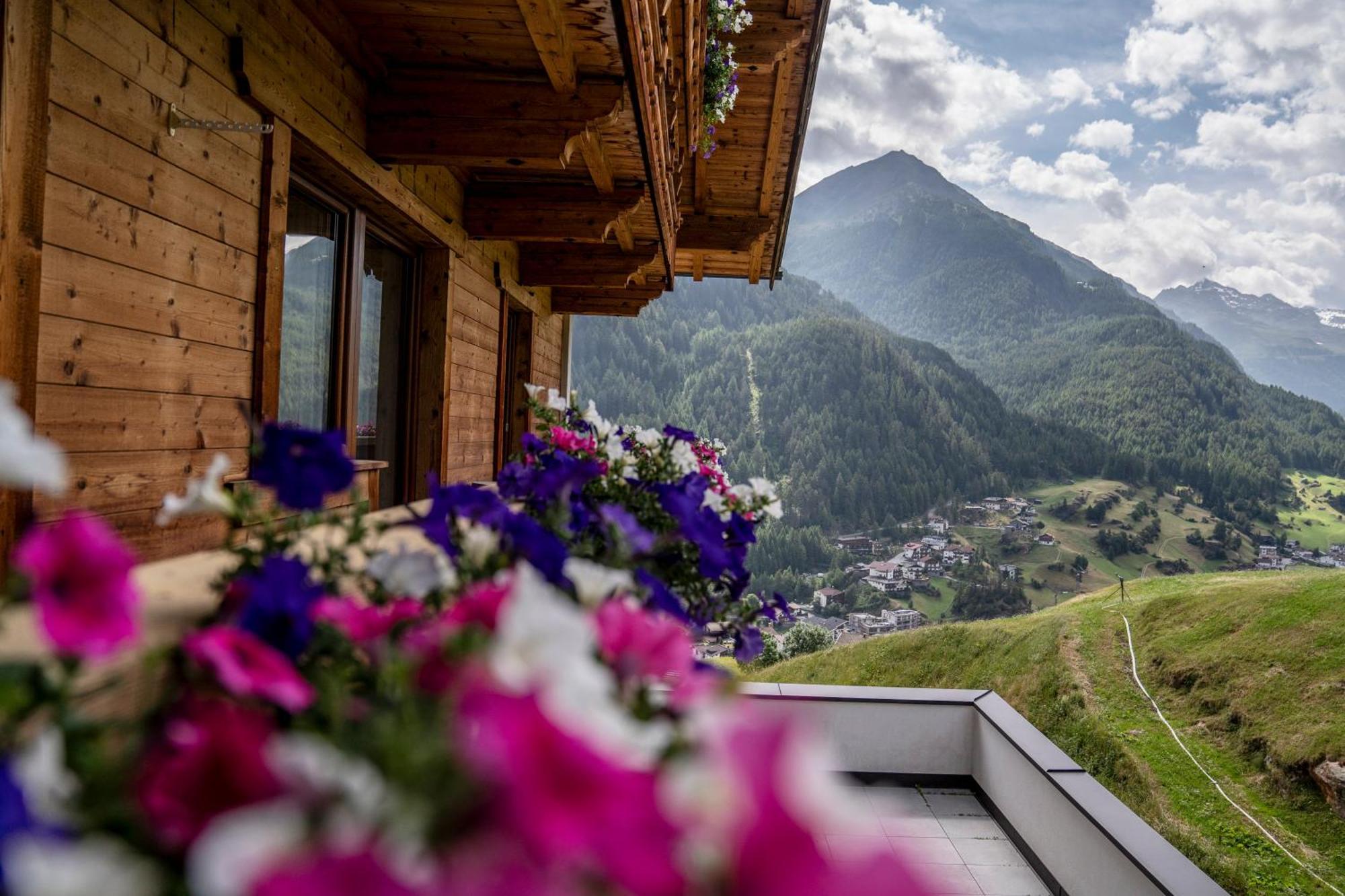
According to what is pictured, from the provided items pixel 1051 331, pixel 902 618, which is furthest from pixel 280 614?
pixel 1051 331

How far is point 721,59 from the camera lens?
3.52m

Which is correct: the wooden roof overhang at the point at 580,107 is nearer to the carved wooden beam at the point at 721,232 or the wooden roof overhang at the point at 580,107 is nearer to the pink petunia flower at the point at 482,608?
the carved wooden beam at the point at 721,232

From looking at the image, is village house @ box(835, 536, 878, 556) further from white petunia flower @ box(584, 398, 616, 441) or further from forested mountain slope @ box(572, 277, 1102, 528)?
white petunia flower @ box(584, 398, 616, 441)

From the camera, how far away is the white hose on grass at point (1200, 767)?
4.76 metres

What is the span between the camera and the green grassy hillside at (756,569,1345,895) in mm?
5172

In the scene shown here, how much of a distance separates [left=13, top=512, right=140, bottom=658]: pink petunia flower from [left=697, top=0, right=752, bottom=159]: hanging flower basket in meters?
3.44

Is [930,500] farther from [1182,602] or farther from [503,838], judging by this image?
[503,838]

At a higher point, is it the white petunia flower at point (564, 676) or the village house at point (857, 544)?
the white petunia flower at point (564, 676)

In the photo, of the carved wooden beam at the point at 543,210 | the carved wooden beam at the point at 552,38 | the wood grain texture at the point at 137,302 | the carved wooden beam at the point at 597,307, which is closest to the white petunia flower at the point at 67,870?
the wood grain texture at the point at 137,302

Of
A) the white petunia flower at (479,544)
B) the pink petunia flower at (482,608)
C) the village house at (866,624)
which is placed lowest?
the village house at (866,624)

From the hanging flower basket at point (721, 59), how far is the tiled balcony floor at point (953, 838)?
9.77ft

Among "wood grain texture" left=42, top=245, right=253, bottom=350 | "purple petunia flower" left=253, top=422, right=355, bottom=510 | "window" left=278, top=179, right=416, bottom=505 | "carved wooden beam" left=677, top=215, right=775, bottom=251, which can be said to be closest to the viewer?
"purple petunia flower" left=253, top=422, right=355, bottom=510

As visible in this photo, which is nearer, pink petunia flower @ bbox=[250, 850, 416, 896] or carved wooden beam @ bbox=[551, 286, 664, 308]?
pink petunia flower @ bbox=[250, 850, 416, 896]

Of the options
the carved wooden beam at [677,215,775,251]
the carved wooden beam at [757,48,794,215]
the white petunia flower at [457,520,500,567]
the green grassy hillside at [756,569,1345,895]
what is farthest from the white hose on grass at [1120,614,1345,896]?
the white petunia flower at [457,520,500,567]
